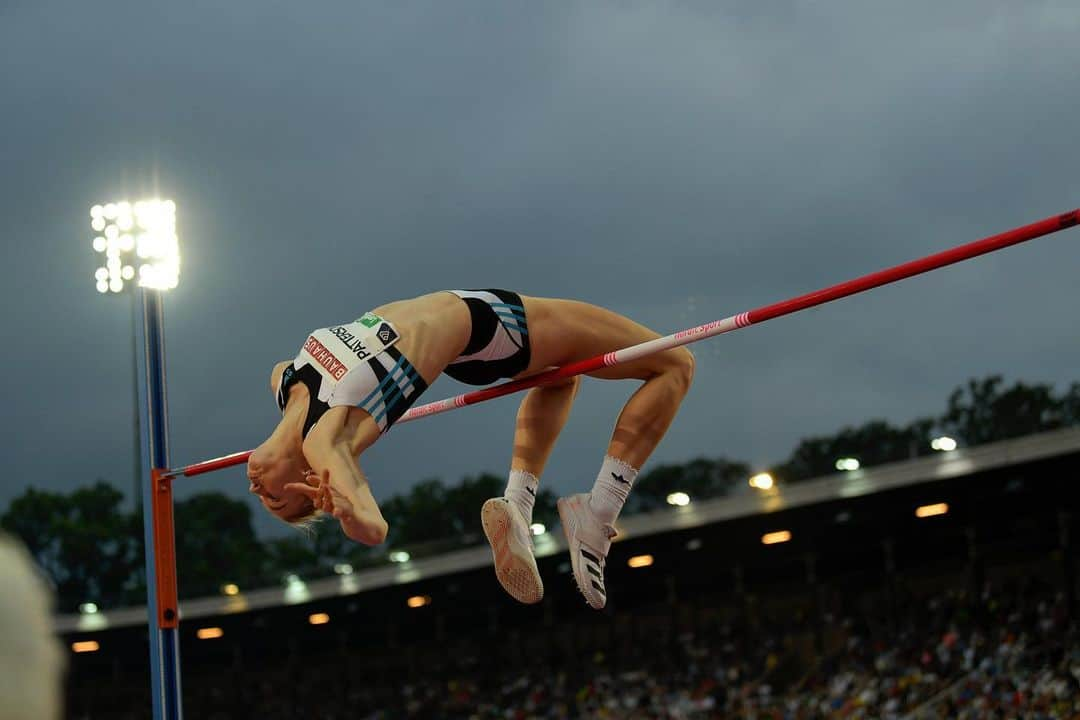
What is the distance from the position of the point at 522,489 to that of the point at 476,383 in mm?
418

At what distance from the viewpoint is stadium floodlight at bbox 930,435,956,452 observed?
641 inches

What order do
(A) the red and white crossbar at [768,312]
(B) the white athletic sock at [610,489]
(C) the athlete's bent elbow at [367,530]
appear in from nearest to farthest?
(A) the red and white crossbar at [768,312] → (C) the athlete's bent elbow at [367,530] → (B) the white athletic sock at [610,489]

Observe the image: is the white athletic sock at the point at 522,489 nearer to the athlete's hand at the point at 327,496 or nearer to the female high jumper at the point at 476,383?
the female high jumper at the point at 476,383

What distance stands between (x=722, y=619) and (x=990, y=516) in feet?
13.6

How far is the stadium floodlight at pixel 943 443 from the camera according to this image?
641 inches

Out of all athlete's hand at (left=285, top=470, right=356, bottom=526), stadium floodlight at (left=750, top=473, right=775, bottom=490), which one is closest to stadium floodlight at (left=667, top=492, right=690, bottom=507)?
stadium floodlight at (left=750, top=473, right=775, bottom=490)

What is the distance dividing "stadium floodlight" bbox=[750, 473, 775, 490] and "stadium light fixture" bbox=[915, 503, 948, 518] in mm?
2277

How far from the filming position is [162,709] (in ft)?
18.5

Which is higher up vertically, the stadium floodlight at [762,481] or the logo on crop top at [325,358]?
the stadium floodlight at [762,481]

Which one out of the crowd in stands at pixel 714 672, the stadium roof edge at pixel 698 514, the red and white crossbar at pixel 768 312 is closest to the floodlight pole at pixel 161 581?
the red and white crossbar at pixel 768 312

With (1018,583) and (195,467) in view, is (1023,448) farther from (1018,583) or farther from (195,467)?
(195,467)

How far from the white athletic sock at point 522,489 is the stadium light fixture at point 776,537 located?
14.5 meters

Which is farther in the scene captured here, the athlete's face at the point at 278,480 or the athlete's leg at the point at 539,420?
the athlete's leg at the point at 539,420

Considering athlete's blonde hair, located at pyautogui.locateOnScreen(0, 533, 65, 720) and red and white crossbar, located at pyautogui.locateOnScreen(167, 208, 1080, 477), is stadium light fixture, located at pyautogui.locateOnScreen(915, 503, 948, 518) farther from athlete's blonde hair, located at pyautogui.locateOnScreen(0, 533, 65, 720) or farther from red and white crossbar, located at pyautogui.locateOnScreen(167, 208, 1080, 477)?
athlete's blonde hair, located at pyautogui.locateOnScreen(0, 533, 65, 720)
